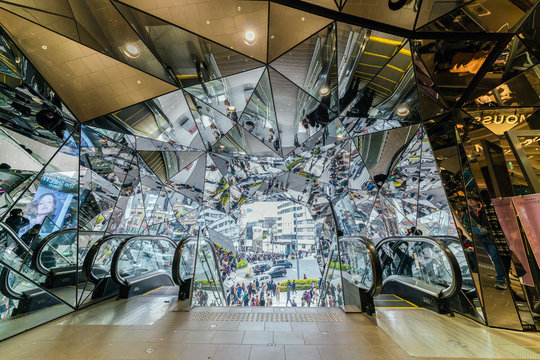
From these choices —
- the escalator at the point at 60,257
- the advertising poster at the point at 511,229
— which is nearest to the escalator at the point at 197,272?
the escalator at the point at 60,257

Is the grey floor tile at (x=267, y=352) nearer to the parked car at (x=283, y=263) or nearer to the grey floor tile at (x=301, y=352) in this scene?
the grey floor tile at (x=301, y=352)

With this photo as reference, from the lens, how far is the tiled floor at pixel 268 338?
275 centimetres

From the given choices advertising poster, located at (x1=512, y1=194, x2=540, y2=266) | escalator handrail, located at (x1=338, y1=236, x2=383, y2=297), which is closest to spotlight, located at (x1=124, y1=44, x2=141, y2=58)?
escalator handrail, located at (x1=338, y1=236, x2=383, y2=297)

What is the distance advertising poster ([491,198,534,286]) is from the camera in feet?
12.3

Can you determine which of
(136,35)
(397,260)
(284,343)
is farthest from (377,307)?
(136,35)

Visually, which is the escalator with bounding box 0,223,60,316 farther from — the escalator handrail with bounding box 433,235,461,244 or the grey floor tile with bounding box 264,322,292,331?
the escalator handrail with bounding box 433,235,461,244

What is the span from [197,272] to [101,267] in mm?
2539

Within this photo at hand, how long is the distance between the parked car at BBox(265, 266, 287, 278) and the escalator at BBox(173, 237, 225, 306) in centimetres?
708

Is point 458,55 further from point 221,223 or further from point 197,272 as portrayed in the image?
point 221,223

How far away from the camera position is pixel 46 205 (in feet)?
13.6

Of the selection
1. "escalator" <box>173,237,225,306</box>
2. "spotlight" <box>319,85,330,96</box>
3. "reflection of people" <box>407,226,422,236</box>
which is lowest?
"escalator" <box>173,237,225,306</box>

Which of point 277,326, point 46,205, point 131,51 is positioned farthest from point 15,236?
point 277,326

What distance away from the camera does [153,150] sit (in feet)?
22.8

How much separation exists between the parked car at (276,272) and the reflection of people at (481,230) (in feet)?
39.2
